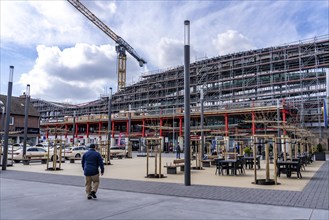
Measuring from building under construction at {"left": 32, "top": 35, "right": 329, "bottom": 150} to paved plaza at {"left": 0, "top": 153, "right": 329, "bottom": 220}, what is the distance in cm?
2756

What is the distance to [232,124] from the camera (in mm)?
49188

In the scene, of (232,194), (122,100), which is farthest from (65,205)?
(122,100)

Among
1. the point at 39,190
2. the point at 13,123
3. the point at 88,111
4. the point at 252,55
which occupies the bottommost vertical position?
the point at 39,190

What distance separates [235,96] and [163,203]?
5481 cm

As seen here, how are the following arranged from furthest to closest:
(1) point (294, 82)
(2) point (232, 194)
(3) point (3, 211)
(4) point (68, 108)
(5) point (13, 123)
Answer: (4) point (68, 108), (1) point (294, 82), (5) point (13, 123), (2) point (232, 194), (3) point (3, 211)

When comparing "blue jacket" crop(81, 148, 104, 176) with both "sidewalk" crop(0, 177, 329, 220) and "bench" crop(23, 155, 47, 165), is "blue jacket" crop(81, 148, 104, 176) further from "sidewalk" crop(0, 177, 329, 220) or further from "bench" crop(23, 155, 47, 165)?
"bench" crop(23, 155, 47, 165)

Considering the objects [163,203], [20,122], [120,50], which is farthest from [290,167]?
[120,50]

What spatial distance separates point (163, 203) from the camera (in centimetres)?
786

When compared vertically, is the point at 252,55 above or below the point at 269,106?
above

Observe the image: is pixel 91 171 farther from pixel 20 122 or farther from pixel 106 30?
pixel 106 30

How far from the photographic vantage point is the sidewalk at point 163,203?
653 cm

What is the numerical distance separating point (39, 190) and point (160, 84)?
65419 millimetres

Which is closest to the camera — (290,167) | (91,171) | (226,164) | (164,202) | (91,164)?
(164,202)

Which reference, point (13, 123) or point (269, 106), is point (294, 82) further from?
point (13, 123)
